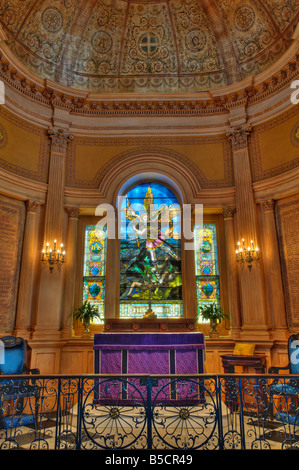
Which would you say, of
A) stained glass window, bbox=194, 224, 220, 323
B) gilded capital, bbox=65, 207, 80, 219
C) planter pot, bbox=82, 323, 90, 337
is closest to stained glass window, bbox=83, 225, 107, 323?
planter pot, bbox=82, 323, 90, 337

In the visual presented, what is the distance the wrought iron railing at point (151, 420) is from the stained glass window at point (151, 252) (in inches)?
131

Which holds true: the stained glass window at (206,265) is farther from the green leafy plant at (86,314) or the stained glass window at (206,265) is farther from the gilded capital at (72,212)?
the gilded capital at (72,212)

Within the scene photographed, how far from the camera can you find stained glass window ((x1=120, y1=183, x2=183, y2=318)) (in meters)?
9.42

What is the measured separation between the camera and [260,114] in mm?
9328

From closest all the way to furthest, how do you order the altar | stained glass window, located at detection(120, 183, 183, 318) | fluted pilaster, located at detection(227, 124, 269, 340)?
the altar
fluted pilaster, located at detection(227, 124, 269, 340)
stained glass window, located at detection(120, 183, 183, 318)

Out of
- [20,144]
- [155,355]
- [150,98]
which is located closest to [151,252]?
[155,355]

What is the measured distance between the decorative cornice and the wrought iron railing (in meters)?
7.13

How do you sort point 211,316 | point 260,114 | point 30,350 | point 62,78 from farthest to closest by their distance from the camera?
1. point 62,78
2. point 260,114
3. point 211,316
4. point 30,350

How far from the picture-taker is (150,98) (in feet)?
32.1

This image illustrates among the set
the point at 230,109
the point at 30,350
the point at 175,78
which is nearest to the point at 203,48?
the point at 175,78

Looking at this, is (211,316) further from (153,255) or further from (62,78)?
(62,78)

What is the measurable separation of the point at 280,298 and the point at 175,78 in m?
7.04

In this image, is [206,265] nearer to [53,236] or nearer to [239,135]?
[239,135]

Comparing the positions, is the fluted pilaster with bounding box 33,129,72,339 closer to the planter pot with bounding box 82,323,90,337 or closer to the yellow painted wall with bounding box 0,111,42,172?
the yellow painted wall with bounding box 0,111,42,172
